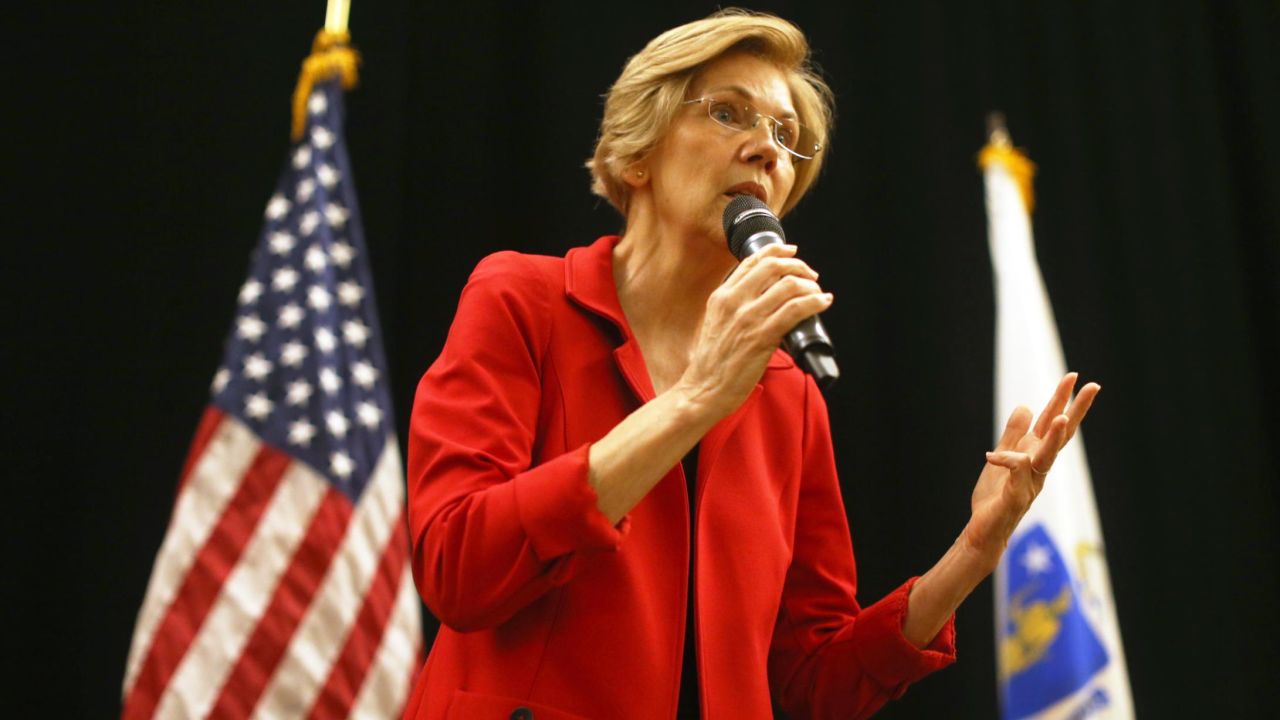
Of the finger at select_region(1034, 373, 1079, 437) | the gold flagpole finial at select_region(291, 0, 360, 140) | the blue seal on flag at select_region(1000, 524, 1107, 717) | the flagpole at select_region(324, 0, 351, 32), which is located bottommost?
the blue seal on flag at select_region(1000, 524, 1107, 717)

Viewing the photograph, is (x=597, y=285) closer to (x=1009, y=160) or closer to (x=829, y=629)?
(x=829, y=629)

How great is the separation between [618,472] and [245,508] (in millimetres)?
1569

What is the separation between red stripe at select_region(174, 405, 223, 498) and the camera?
8.12 ft

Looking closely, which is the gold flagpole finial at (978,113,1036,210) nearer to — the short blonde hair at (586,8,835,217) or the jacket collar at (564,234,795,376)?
the short blonde hair at (586,8,835,217)

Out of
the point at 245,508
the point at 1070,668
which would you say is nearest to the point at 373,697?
the point at 245,508

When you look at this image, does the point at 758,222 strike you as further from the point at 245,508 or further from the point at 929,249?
the point at 929,249

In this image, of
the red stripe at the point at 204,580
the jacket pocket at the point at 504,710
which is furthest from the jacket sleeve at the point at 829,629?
the red stripe at the point at 204,580

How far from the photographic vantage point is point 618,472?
1.14 m

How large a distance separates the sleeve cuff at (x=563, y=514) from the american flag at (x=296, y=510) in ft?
4.74

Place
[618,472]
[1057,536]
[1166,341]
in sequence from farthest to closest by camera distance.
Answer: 1. [1166,341]
2. [1057,536]
3. [618,472]

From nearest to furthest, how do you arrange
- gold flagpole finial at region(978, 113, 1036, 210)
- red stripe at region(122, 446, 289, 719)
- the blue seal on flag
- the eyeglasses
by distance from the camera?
the eyeglasses
red stripe at region(122, 446, 289, 719)
the blue seal on flag
gold flagpole finial at region(978, 113, 1036, 210)

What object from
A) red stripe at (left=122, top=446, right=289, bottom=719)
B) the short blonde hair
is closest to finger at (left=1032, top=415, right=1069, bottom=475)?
the short blonde hair

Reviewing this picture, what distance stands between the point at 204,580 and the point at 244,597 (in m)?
0.09

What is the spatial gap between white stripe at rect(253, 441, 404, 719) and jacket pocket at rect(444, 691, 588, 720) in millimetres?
1282
